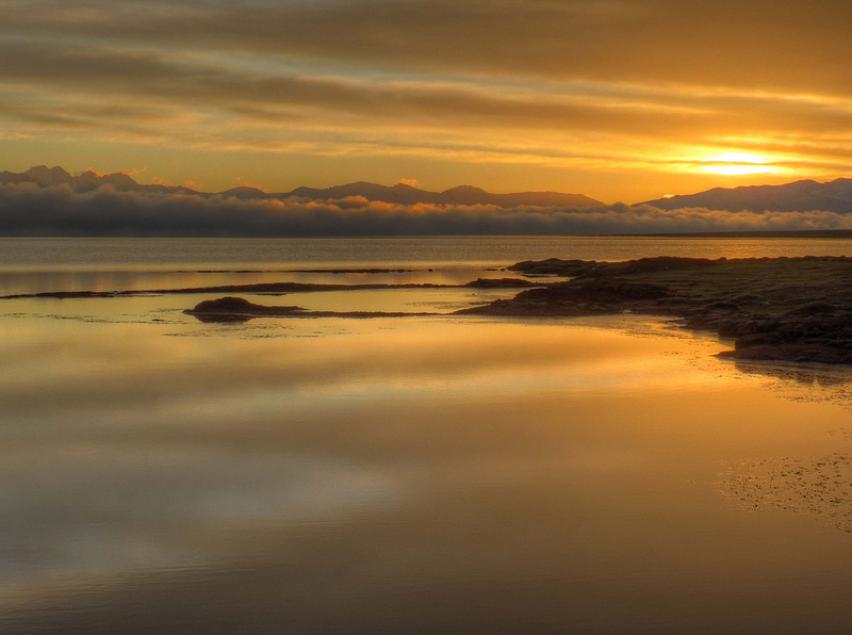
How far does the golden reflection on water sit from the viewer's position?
26.9 feet

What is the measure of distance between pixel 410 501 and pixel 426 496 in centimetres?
29

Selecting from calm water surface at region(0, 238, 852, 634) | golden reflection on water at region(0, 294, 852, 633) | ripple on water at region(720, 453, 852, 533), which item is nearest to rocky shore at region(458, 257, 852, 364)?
calm water surface at region(0, 238, 852, 634)

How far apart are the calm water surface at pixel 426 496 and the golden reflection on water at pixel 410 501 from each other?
4 centimetres

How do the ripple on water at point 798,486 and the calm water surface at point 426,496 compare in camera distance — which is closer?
the calm water surface at point 426,496

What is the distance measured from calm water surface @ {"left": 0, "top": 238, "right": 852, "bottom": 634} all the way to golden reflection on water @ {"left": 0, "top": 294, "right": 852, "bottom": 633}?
36 mm

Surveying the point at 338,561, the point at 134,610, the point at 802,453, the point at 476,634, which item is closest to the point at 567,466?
the point at 802,453

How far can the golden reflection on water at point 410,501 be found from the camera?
26.9 ft

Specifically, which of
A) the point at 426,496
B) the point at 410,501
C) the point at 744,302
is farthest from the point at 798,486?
the point at 744,302

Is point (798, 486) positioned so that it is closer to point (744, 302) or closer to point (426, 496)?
point (426, 496)

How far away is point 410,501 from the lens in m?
11.3

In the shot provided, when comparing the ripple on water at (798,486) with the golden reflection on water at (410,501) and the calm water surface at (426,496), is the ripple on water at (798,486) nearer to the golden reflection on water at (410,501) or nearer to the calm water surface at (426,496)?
the calm water surface at (426,496)

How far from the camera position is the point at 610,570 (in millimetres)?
8984

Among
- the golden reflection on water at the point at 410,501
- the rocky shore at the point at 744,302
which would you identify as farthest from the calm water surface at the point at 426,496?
the rocky shore at the point at 744,302

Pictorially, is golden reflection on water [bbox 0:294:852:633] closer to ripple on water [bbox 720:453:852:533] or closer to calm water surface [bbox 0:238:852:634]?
calm water surface [bbox 0:238:852:634]
